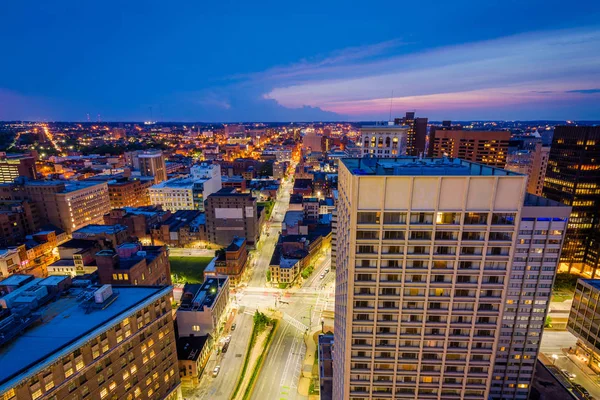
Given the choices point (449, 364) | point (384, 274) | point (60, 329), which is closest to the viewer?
point (384, 274)

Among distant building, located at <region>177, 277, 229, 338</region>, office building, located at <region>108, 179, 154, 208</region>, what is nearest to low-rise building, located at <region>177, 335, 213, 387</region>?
distant building, located at <region>177, 277, 229, 338</region>

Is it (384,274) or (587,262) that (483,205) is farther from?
(587,262)

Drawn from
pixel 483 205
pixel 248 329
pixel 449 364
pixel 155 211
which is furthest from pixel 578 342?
pixel 155 211

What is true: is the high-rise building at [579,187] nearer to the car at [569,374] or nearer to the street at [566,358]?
the street at [566,358]

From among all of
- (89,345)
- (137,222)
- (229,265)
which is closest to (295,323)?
(229,265)

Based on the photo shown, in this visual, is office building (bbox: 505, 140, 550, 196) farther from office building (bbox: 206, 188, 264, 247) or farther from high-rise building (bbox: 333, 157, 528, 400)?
high-rise building (bbox: 333, 157, 528, 400)

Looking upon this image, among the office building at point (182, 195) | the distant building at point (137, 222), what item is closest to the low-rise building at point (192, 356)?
the distant building at point (137, 222)
